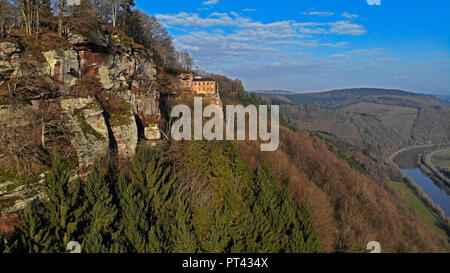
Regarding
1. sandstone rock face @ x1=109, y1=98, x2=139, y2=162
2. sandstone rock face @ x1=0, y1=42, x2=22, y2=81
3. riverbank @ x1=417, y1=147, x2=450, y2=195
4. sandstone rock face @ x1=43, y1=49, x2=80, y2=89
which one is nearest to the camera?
sandstone rock face @ x1=0, y1=42, x2=22, y2=81

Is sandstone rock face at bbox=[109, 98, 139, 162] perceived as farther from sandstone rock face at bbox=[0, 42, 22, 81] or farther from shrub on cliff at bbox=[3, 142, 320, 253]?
sandstone rock face at bbox=[0, 42, 22, 81]

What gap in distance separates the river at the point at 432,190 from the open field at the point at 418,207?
6.28 metres

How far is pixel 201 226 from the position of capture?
15.8m

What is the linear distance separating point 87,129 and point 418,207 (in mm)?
86329

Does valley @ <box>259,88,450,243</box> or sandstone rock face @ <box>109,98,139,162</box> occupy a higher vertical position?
sandstone rock face @ <box>109,98,139,162</box>

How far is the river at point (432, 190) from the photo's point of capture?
255 ft

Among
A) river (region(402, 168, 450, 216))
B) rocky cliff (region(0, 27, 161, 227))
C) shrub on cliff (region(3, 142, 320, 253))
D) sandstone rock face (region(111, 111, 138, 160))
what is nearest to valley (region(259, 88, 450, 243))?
river (region(402, 168, 450, 216))

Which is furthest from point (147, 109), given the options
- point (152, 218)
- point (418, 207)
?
point (418, 207)

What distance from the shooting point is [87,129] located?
765 inches

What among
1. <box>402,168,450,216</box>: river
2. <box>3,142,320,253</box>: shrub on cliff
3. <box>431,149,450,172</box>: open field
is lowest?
<box>402,168,450,216</box>: river

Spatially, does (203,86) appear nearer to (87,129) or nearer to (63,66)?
(63,66)

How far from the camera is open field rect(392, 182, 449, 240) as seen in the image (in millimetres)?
62188
